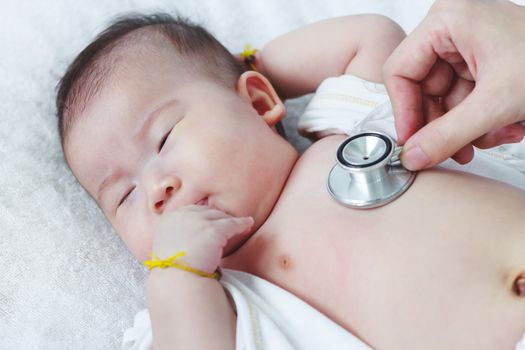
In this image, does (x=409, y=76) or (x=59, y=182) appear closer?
(x=409, y=76)

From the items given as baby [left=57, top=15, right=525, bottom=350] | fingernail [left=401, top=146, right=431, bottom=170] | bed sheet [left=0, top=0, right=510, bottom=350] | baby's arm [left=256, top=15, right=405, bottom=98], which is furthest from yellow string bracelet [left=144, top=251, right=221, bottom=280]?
baby's arm [left=256, top=15, right=405, bottom=98]

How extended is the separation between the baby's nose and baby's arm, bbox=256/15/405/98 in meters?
0.54

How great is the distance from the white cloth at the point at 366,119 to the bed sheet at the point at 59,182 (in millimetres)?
242

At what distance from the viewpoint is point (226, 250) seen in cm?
126

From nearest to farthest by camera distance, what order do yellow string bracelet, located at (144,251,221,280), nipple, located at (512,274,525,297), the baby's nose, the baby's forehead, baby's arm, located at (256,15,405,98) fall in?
nipple, located at (512,274,525,297) < yellow string bracelet, located at (144,251,221,280) < the baby's nose < the baby's forehead < baby's arm, located at (256,15,405,98)

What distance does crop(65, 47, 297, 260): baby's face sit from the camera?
1.21 meters

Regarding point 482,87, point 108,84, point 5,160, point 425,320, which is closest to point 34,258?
point 5,160

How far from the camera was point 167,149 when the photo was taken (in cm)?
124

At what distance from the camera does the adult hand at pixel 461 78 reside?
96cm

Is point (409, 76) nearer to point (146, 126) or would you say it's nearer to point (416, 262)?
point (416, 262)

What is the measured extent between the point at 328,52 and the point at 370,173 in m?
0.57

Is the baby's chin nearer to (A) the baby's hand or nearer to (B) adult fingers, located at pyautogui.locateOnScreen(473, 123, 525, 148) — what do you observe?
(A) the baby's hand

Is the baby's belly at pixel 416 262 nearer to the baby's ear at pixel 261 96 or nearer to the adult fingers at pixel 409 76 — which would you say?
the adult fingers at pixel 409 76

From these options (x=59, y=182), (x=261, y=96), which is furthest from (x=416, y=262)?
(x=59, y=182)
